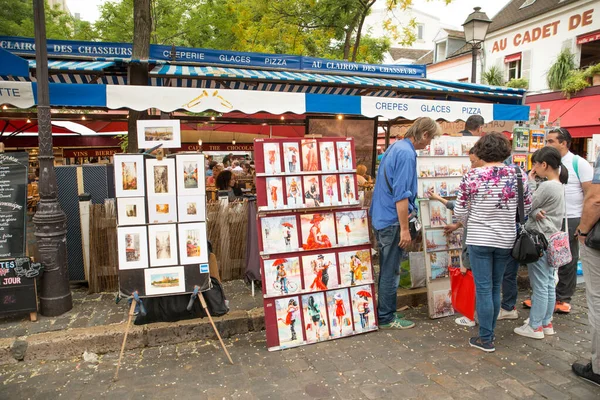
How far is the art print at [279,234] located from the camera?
385 cm

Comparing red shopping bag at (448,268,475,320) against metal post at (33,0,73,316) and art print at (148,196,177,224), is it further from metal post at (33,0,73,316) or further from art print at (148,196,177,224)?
metal post at (33,0,73,316)

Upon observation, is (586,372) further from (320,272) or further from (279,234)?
(279,234)

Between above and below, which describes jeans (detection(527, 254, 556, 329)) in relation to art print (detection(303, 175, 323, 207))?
below

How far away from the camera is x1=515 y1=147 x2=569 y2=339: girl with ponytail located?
3914 mm

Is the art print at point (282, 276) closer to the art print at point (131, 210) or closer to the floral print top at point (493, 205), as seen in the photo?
the art print at point (131, 210)

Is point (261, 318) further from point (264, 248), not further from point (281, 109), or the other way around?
point (281, 109)

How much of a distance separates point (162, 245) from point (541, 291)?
3.67 metres

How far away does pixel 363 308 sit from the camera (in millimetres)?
4121

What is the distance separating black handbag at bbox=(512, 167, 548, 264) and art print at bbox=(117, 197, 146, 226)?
3.37 meters

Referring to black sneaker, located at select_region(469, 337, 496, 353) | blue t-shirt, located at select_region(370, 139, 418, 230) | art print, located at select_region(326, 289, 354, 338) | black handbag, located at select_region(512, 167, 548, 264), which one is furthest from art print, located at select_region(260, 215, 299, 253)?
black handbag, located at select_region(512, 167, 548, 264)

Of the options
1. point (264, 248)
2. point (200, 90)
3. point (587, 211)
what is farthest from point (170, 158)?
point (587, 211)

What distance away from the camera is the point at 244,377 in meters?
3.31

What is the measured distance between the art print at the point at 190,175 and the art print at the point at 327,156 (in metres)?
1.21

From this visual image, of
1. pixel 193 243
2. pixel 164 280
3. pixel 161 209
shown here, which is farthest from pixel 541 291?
pixel 161 209
